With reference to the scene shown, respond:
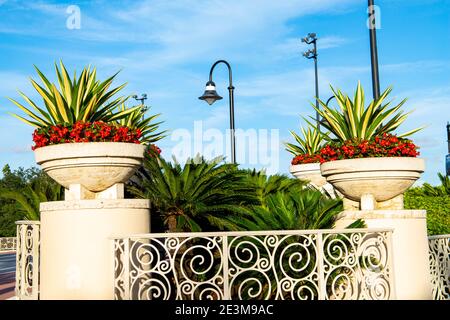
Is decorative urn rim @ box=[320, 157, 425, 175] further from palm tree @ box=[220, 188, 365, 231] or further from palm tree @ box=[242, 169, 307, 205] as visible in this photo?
palm tree @ box=[242, 169, 307, 205]

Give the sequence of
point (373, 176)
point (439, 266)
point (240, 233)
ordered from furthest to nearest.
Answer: point (439, 266) < point (373, 176) < point (240, 233)

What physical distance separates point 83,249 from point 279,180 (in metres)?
5.48

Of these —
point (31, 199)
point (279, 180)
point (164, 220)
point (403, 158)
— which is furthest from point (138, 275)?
point (279, 180)

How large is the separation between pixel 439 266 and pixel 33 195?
6.68 meters

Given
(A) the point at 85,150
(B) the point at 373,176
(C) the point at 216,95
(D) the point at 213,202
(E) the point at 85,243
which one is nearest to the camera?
(E) the point at 85,243

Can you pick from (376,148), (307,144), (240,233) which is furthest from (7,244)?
(240,233)

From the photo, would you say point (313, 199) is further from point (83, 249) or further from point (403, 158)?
point (83, 249)

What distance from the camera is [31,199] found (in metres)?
8.96

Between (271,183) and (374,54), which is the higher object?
(374,54)

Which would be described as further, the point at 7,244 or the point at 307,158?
the point at 7,244

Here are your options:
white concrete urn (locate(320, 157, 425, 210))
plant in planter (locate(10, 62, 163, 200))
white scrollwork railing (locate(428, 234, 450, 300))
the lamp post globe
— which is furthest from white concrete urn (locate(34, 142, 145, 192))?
the lamp post globe

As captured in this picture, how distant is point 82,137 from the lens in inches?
288

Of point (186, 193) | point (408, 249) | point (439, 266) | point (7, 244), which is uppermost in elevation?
point (186, 193)

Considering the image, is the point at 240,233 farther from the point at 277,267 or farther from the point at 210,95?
the point at 210,95
